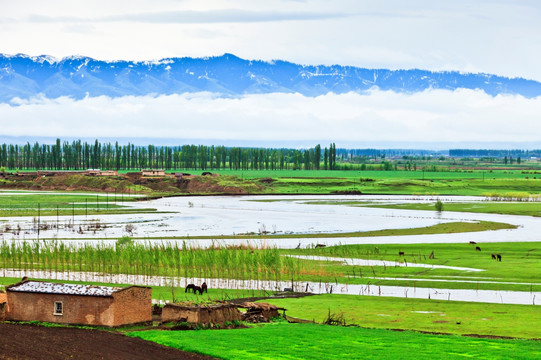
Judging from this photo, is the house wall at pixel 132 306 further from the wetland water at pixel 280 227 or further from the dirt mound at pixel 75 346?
the wetland water at pixel 280 227

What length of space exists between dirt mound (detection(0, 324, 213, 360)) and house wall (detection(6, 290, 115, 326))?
1.93m

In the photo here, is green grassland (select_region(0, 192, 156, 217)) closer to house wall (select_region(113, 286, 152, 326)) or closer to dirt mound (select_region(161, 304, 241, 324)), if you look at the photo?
house wall (select_region(113, 286, 152, 326))

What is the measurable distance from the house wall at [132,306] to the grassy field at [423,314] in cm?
785

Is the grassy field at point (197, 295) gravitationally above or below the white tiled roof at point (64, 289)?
below

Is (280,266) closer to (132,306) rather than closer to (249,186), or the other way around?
(132,306)

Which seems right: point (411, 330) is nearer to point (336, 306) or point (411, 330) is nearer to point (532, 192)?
point (336, 306)

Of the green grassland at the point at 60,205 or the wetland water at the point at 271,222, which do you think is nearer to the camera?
the wetland water at the point at 271,222

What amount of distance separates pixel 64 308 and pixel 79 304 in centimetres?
84

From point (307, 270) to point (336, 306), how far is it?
46.1 feet

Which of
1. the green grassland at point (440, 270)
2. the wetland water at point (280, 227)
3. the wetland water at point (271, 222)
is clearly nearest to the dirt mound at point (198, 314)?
the wetland water at point (280, 227)

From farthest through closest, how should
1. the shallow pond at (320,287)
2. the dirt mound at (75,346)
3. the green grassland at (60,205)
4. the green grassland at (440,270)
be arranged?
the green grassland at (60,205)
the green grassland at (440,270)
the shallow pond at (320,287)
the dirt mound at (75,346)

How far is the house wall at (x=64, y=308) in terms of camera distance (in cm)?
3706

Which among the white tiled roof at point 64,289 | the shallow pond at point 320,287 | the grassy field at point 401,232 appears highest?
the white tiled roof at point 64,289

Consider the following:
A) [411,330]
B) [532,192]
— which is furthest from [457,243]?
[532,192]
